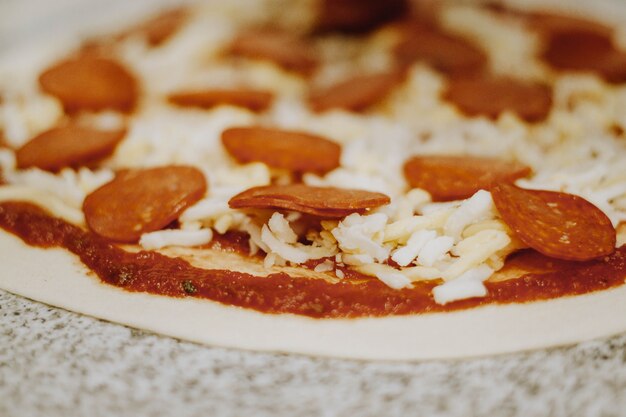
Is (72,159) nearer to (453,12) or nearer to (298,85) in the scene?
(298,85)

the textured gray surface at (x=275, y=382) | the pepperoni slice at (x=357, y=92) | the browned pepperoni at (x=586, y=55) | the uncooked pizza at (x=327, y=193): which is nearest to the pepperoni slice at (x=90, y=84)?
the uncooked pizza at (x=327, y=193)

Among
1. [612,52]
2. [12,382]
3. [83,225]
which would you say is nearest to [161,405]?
[12,382]

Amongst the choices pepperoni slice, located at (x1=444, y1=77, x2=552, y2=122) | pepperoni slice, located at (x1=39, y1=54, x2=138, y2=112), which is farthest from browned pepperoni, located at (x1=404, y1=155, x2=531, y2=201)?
pepperoni slice, located at (x1=39, y1=54, x2=138, y2=112)

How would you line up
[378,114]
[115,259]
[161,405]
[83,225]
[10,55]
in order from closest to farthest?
[161,405]
[115,259]
[83,225]
[378,114]
[10,55]

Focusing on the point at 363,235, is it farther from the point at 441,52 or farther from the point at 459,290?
the point at 441,52

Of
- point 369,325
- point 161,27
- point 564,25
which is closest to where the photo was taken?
point 369,325

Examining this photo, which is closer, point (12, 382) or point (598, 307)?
point (12, 382)

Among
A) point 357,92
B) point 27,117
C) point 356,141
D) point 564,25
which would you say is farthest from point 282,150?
point 564,25
